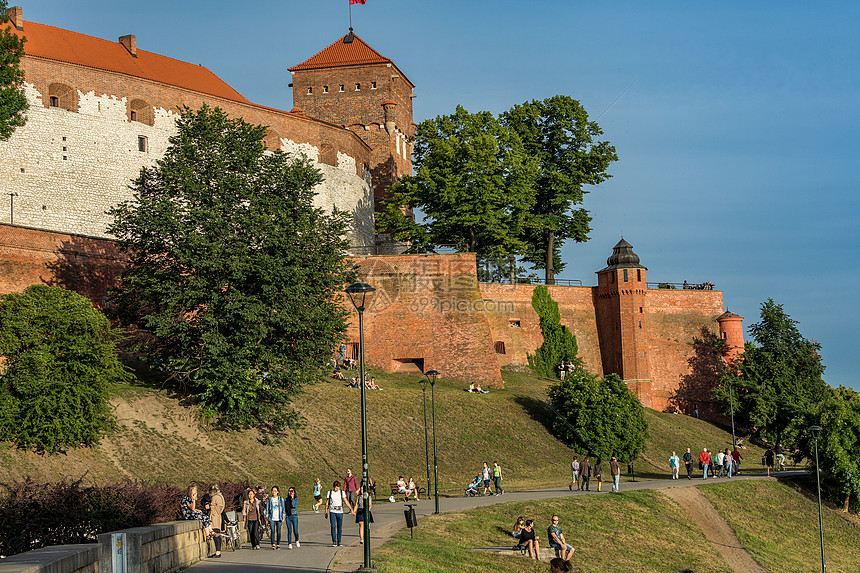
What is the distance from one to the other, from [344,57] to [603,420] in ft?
130

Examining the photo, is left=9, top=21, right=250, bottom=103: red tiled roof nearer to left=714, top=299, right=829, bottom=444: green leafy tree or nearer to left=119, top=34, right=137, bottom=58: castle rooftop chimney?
left=119, top=34, right=137, bottom=58: castle rooftop chimney

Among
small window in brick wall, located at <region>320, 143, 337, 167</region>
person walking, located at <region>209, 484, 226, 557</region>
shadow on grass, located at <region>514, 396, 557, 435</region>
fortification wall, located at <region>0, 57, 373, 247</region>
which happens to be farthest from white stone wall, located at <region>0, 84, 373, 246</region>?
person walking, located at <region>209, 484, 226, 557</region>

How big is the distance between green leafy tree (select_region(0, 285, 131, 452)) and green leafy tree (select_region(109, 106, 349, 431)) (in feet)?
8.10

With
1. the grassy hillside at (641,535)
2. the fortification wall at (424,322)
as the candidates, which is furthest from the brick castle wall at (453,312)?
the grassy hillside at (641,535)

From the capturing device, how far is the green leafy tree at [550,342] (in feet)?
185

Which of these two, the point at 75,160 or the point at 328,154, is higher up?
the point at 328,154

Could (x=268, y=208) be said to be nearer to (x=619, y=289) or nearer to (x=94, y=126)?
(x=94, y=126)

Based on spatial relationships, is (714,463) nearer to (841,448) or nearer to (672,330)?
(841,448)

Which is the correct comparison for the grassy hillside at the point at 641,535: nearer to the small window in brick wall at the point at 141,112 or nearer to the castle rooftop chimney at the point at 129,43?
the small window in brick wall at the point at 141,112

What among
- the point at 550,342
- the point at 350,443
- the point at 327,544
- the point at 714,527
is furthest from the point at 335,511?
the point at 550,342

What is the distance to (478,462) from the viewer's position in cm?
3944

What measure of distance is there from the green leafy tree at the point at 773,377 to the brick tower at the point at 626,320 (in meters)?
4.84

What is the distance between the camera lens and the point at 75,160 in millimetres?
46156

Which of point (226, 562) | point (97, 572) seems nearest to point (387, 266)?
point (226, 562)
